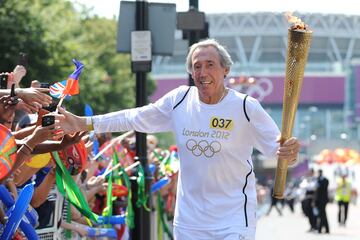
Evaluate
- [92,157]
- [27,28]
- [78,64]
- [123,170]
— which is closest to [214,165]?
[78,64]

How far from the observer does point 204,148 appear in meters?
5.91

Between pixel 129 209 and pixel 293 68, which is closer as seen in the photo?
pixel 293 68

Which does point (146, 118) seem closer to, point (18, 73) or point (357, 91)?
point (18, 73)

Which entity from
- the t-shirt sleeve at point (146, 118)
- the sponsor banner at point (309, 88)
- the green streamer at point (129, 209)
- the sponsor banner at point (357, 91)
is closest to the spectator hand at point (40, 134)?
the t-shirt sleeve at point (146, 118)

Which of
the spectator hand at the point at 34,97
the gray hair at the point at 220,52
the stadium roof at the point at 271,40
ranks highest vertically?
the stadium roof at the point at 271,40

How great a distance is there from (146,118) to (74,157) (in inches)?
50.2

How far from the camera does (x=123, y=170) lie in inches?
434

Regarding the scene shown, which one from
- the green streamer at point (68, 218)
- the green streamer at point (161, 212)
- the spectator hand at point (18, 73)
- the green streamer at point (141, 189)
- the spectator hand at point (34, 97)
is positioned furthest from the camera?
the green streamer at point (161, 212)

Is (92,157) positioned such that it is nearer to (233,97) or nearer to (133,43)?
(133,43)

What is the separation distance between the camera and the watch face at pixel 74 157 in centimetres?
724

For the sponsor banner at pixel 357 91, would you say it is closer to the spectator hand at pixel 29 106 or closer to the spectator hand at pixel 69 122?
the spectator hand at pixel 69 122

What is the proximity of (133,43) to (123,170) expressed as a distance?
155 centimetres

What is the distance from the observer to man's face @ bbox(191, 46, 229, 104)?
602 cm

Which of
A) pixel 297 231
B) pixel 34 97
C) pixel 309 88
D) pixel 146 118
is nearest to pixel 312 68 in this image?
pixel 309 88
